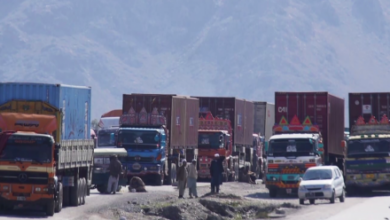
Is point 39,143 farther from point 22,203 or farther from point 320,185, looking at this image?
point 320,185

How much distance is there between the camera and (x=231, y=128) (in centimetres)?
5359

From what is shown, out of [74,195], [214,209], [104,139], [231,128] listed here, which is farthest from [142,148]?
[74,195]

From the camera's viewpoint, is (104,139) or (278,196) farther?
(104,139)

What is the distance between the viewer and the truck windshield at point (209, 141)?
164 feet

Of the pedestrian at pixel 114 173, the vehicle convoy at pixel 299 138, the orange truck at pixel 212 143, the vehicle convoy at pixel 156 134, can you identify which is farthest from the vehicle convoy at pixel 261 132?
the pedestrian at pixel 114 173

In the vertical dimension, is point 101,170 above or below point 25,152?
below

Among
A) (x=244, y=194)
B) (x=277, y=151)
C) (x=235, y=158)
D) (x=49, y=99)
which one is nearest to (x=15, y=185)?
(x=49, y=99)

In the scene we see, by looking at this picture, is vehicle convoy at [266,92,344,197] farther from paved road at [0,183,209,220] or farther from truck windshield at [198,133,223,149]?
truck windshield at [198,133,223,149]

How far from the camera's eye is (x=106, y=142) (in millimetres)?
44531

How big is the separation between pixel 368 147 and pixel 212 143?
12.0m

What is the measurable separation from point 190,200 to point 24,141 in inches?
371

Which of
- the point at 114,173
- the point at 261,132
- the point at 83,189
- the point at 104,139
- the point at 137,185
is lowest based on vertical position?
the point at 137,185

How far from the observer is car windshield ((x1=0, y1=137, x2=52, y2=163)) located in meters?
26.3

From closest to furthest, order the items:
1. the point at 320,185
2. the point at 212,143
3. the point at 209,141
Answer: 1. the point at 320,185
2. the point at 212,143
3. the point at 209,141
